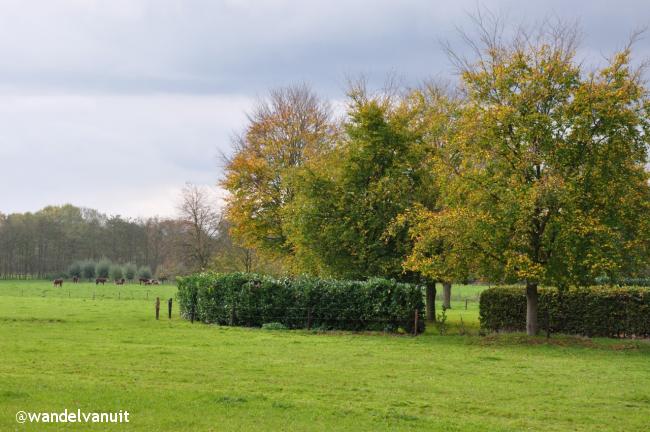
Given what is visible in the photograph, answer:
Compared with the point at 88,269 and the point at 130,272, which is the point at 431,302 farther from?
the point at 88,269

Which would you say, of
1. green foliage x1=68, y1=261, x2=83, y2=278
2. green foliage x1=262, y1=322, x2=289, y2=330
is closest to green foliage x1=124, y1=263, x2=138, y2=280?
green foliage x1=68, y1=261, x2=83, y2=278

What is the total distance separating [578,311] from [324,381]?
54.1 feet

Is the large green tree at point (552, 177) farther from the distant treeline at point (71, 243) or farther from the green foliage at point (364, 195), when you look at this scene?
the distant treeline at point (71, 243)

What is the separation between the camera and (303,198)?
3347 centimetres

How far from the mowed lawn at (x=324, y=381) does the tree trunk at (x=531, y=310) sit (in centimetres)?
115

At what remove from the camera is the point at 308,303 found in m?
30.3

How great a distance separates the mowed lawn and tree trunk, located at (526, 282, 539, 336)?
3.78 feet

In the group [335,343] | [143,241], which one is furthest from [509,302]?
[143,241]

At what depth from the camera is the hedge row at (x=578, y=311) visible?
27198mm

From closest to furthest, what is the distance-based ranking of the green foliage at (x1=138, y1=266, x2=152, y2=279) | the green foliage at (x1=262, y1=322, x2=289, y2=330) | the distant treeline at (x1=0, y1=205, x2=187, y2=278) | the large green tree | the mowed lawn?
the mowed lawn → the large green tree → the green foliage at (x1=262, y1=322, x2=289, y2=330) → the green foliage at (x1=138, y1=266, x2=152, y2=279) → the distant treeline at (x1=0, y1=205, x2=187, y2=278)

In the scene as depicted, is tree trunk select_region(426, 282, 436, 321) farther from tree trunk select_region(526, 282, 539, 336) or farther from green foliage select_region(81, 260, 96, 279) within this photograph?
green foliage select_region(81, 260, 96, 279)

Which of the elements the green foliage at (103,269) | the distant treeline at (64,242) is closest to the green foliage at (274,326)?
the distant treeline at (64,242)

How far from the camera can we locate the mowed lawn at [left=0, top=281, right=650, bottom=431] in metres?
11.2

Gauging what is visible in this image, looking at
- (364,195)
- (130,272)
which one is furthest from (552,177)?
(130,272)
